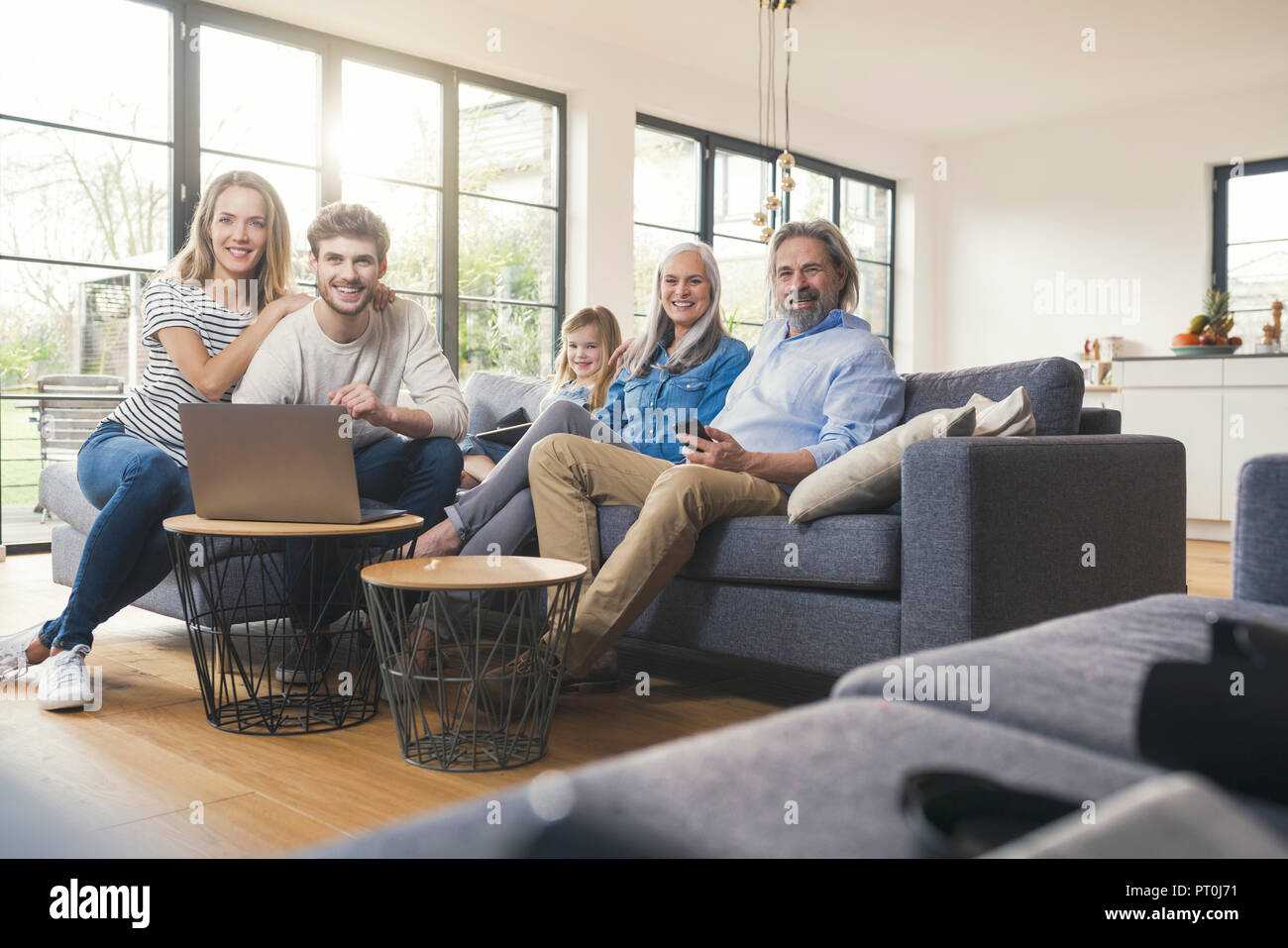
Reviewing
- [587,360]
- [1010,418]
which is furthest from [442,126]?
[1010,418]

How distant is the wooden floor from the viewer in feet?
4.99

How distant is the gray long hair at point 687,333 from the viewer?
9.68 ft

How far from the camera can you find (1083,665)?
87 cm

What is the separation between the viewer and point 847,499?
6.95 feet

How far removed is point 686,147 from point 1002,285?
312 cm

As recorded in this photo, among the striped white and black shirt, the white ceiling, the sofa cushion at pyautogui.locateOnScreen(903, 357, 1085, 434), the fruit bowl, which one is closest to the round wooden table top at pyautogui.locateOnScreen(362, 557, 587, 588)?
the striped white and black shirt

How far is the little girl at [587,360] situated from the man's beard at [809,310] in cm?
83

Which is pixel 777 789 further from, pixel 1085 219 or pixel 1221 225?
pixel 1085 219

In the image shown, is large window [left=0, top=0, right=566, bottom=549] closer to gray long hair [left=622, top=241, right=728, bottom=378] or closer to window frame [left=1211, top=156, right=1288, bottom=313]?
gray long hair [left=622, top=241, right=728, bottom=378]

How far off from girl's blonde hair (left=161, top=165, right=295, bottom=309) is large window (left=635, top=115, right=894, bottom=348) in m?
4.40

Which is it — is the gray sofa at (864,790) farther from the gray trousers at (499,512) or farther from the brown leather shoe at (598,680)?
the gray trousers at (499,512)

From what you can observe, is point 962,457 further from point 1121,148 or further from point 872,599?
point 1121,148

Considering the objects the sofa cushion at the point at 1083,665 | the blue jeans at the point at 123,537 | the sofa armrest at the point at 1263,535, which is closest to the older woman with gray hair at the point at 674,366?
the blue jeans at the point at 123,537
